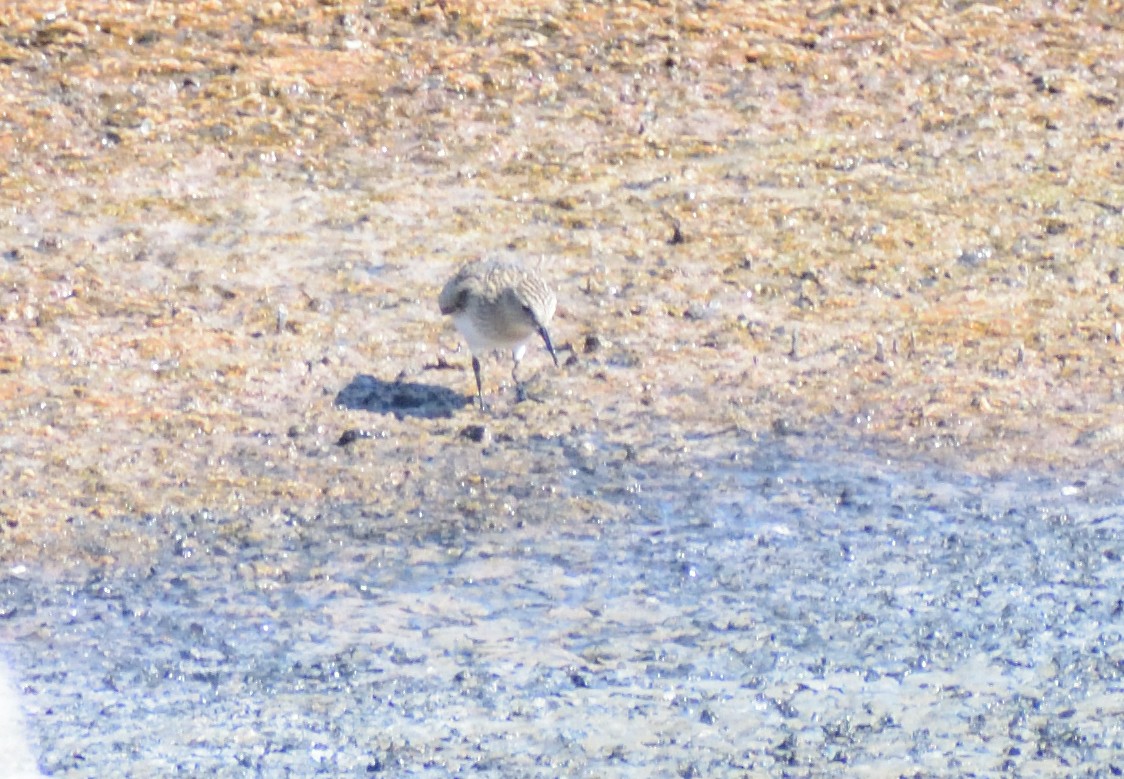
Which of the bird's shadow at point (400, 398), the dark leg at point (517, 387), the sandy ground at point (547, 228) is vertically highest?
the sandy ground at point (547, 228)

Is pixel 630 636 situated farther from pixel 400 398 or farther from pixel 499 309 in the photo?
pixel 400 398

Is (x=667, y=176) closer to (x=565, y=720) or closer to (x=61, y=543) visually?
(x=61, y=543)

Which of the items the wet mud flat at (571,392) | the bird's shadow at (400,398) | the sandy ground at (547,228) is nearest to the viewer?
the wet mud flat at (571,392)

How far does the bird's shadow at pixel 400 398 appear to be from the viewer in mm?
8680

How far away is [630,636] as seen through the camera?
671cm

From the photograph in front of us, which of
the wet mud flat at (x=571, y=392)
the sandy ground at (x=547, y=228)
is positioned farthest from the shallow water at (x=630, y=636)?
the sandy ground at (x=547, y=228)

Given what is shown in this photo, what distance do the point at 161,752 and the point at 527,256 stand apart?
4842 mm

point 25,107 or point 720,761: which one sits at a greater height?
point 25,107

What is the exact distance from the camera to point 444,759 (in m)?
5.79

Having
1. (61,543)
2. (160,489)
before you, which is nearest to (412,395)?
(160,489)

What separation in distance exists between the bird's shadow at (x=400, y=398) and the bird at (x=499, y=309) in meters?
0.16

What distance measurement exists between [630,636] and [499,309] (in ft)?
7.42

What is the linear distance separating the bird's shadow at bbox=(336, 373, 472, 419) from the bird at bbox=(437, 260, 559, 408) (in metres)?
0.16

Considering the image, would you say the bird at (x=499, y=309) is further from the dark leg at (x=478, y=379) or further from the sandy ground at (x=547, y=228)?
the sandy ground at (x=547, y=228)
